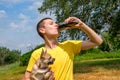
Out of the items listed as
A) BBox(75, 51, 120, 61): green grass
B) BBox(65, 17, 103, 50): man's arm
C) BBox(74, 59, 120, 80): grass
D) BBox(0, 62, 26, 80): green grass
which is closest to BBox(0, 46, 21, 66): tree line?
BBox(75, 51, 120, 61): green grass

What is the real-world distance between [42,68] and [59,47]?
412 millimetres

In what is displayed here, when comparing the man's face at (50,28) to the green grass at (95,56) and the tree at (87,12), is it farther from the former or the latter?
the green grass at (95,56)

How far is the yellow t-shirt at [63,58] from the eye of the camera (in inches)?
152

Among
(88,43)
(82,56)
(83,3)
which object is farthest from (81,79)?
(82,56)

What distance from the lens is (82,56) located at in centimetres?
3853

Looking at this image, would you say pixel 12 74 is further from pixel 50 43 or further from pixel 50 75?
pixel 50 75

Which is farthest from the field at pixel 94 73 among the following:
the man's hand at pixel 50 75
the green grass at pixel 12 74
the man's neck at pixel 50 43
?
the man's hand at pixel 50 75

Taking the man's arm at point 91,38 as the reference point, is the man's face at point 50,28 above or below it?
above

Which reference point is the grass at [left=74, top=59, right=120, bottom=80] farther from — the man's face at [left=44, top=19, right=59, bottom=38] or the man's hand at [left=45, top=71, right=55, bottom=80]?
the man's hand at [left=45, top=71, right=55, bottom=80]

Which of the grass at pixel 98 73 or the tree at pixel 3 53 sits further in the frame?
the tree at pixel 3 53

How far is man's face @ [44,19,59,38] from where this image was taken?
3.98m

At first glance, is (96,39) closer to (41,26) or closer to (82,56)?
(41,26)

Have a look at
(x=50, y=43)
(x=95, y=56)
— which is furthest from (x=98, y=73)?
(x=95, y=56)

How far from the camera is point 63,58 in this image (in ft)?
12.9
